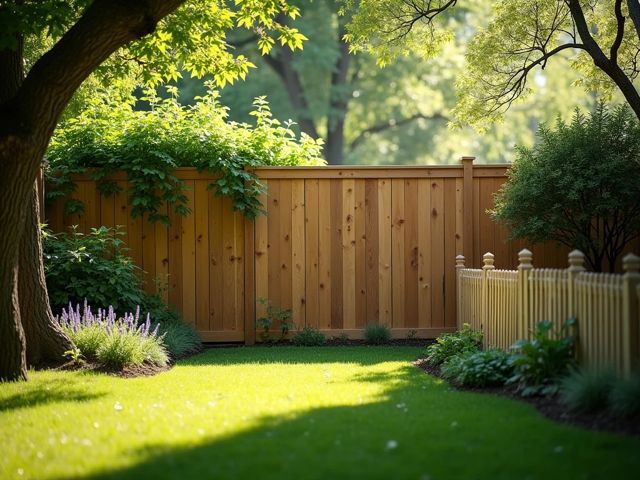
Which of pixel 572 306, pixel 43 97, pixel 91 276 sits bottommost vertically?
pixel 572 306

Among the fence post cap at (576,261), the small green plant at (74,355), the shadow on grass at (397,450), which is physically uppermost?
the fence post cap at (576,261)

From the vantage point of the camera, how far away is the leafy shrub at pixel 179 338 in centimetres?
861

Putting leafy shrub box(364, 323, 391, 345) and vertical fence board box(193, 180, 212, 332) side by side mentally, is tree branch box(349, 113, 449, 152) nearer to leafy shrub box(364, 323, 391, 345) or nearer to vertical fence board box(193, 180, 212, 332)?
vertical fence board box(193, 180, 212, 332)

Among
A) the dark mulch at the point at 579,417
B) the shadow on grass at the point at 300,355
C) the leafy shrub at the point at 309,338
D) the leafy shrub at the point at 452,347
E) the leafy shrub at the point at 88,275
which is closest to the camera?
the dark mulch at the point at 579,417

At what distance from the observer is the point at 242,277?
995 centimetres

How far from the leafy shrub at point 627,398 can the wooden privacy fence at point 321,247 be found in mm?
5142

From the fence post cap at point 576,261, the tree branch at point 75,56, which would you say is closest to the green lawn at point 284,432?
the fence post cap at point 576,261

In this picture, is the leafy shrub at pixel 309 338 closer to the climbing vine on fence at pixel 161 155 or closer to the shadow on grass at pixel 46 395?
the climbing vine on fence at pixel 161 155

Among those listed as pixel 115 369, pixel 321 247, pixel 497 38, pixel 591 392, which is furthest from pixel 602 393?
pixel 497 38

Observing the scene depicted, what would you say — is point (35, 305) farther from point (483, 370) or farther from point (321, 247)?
point (483, 370)

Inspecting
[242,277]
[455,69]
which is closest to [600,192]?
[242,277]

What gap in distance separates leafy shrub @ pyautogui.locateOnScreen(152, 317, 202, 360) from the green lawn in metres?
1.60

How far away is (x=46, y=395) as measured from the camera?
240 inches

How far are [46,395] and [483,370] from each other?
365cm
